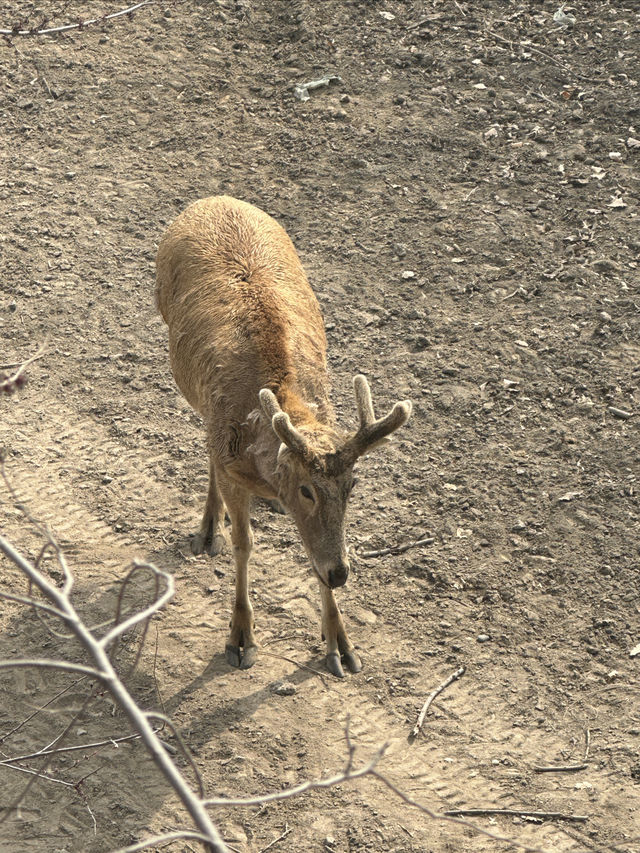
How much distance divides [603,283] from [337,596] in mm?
4449

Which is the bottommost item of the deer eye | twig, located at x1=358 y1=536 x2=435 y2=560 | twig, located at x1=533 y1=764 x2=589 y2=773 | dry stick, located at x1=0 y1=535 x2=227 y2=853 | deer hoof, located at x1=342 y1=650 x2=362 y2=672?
twig, located at x1=533 y1=764 x2=589 y2=773

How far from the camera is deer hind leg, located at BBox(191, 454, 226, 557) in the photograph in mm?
8359

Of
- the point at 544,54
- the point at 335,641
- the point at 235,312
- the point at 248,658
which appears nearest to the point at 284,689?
the point at 248,658

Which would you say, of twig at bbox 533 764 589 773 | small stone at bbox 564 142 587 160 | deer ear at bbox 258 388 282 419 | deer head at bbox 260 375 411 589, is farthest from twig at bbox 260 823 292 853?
small stone at bbox 564 142 587 160

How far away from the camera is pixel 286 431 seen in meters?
6.17

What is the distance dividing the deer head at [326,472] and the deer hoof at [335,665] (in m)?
1.14

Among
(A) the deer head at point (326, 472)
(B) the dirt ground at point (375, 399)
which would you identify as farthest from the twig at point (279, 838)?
(A) the deer head at point (326, 472)

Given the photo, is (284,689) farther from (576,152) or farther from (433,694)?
(576,152)

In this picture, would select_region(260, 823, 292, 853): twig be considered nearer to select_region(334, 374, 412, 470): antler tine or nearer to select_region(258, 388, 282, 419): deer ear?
select_region(334, 374, 412, 470): antler tine

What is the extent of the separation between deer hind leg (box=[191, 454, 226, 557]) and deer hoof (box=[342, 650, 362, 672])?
149 cm

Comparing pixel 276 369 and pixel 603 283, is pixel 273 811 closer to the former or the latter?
pixel 276 369

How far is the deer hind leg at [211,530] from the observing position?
836 cm

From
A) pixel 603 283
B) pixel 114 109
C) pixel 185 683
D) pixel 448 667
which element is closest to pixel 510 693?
pixel 448 667

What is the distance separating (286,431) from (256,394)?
3.03ft
